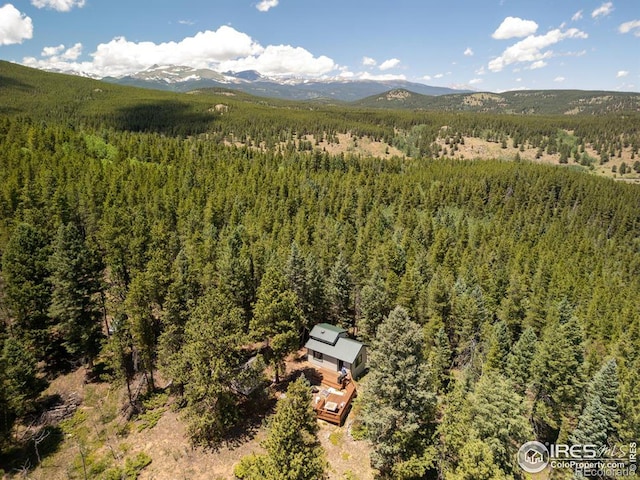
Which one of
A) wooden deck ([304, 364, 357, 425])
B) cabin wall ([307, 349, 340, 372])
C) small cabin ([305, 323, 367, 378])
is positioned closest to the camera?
wooden deck ([304, 364, 357, 425])

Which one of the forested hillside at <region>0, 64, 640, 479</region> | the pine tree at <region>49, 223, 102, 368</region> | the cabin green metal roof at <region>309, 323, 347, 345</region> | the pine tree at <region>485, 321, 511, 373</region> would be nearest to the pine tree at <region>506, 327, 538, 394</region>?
the forested hillside at <region>0, 64, 640, 479</region>

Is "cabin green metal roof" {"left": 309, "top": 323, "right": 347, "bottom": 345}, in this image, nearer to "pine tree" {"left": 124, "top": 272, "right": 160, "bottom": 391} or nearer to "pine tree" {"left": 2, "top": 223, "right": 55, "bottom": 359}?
"pine tree" {"left": 124, "top": 272, "right": 160, "bottom": 391}

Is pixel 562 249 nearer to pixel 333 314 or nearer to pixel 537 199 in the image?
pixel 537 199

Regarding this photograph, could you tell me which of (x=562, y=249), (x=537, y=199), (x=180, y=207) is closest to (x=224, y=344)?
(x=180, y=207)

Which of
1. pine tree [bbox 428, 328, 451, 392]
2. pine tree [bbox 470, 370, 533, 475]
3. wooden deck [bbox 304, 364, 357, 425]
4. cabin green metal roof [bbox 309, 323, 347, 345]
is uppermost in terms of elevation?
pine tree [bbox 470, 370, 533, 475]

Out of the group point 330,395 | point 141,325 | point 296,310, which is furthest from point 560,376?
point 141,325

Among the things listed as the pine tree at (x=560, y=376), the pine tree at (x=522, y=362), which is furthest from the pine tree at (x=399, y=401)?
the pine tree at (x=522, y=362)

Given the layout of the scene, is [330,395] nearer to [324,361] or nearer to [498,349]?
[324,361]
